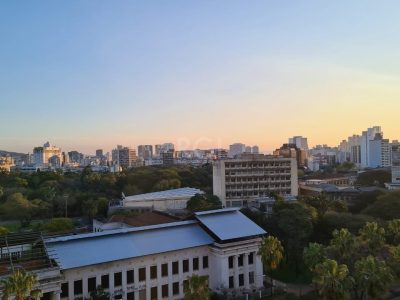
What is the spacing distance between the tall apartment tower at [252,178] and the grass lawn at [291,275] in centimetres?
4317

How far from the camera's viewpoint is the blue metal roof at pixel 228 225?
37.1 m

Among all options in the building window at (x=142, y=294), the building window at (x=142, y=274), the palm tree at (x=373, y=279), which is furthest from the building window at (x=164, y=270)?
the palm tree at (x=373, y=279)

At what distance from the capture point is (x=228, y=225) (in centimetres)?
3878

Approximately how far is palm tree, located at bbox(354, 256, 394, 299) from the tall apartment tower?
61.9 metres

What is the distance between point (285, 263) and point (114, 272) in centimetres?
2100

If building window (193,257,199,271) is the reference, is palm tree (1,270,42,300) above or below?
above

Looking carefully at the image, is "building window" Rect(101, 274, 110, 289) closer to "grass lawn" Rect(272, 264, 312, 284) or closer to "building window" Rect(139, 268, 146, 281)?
"building window" Rect(139, 268, 146, 281)

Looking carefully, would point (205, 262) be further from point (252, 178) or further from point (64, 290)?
point (252, 178)

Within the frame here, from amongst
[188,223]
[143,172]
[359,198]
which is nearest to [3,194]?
[143,172]

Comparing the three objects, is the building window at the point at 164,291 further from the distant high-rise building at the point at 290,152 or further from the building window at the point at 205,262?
the distant high-rise building at the point at 290,152

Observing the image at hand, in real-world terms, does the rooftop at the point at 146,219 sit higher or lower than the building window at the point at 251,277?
higher

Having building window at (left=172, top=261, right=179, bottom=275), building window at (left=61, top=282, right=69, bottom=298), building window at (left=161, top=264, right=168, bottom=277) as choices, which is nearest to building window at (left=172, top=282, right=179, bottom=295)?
building window at (left=172, top=261, right=179, bottom=275)

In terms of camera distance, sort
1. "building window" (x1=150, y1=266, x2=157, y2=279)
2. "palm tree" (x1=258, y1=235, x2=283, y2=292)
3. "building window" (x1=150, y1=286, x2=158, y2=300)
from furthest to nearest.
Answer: "building window" (x1=150, y1=266, x2=157, y2=279)
"building window" (x1=150, y1=286, x2=158, y2=300)
"palm tree" (x1=258, y1=235, x2=283, y2=292)

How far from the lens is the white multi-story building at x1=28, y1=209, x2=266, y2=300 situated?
101ft
